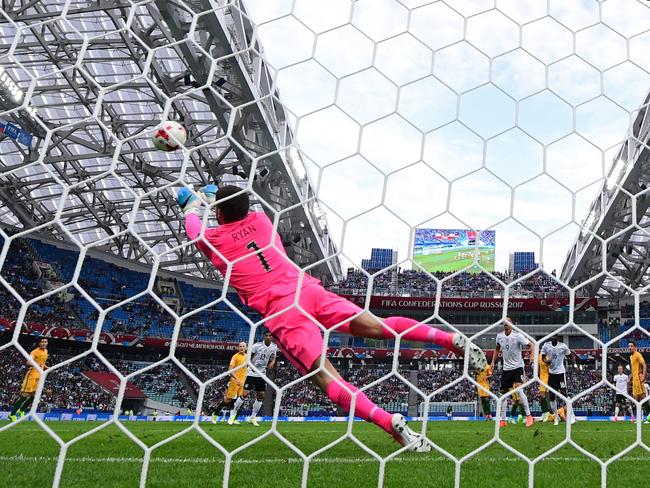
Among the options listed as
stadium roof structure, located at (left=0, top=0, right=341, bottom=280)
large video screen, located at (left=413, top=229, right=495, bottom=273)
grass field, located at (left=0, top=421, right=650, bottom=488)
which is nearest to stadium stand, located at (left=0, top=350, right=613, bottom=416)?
stadium roof structure, located at (left=0, top=0, right=341, bottom=280)

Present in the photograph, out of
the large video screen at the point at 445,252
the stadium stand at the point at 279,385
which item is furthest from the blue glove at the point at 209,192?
the large video screen at the point at 445,252

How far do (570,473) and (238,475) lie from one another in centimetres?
144

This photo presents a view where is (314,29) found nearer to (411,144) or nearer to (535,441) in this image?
(411,144)

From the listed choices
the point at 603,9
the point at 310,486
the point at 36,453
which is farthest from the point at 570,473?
the point at 36,453

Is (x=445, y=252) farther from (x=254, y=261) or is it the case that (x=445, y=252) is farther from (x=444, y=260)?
(x=254, y=261)

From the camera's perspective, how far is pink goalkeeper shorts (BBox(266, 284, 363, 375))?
8.07 ft

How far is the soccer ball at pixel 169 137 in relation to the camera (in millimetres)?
2701

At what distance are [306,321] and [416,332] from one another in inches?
20.1

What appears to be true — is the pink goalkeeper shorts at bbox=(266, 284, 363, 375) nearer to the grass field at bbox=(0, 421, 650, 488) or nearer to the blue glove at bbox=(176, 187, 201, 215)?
the grass field at bbox=(0, 421, 650, 488)

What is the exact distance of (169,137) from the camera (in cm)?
277

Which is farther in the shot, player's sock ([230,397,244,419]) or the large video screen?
the large video screen

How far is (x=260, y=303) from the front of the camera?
2771mm

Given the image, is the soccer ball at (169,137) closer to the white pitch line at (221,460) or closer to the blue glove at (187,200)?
the blue glove at (187,200)

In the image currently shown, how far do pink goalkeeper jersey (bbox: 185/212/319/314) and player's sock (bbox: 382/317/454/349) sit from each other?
0.45 metres
